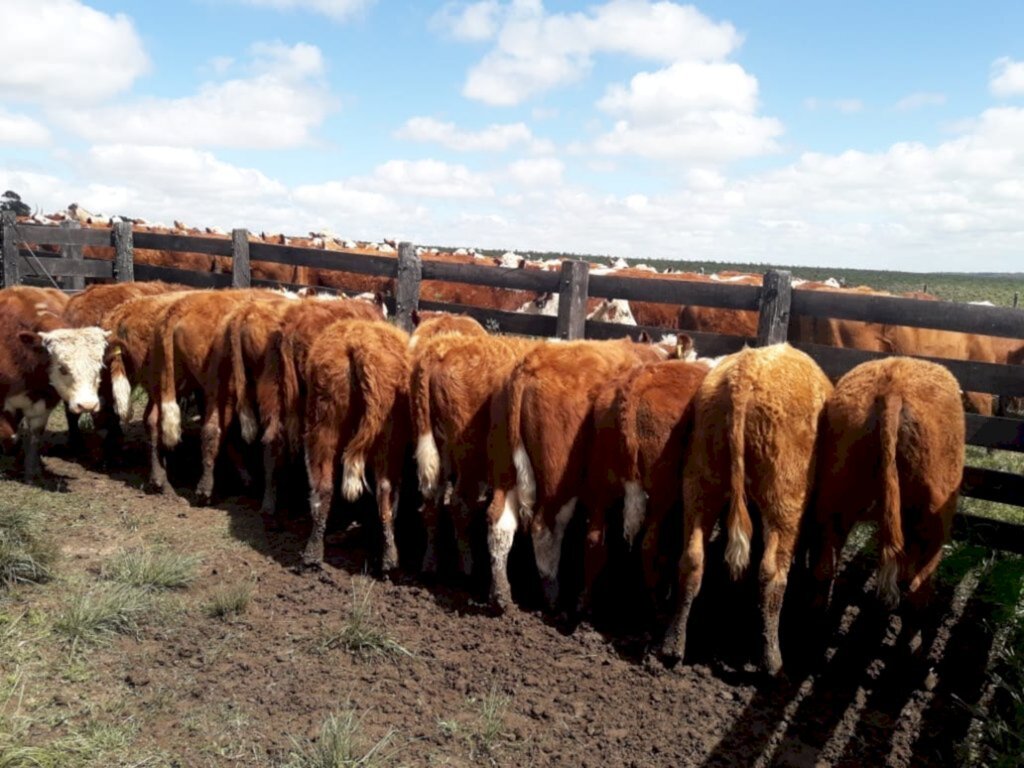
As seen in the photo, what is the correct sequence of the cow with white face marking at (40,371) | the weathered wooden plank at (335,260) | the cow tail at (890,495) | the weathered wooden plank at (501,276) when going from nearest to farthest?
the cow tail at (890,495) → the cow with white face marking at (40,371) → the weathered wooden plank at (501,276) → the weathered wooden plank at (335,260)

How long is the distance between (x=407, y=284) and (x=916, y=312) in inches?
219

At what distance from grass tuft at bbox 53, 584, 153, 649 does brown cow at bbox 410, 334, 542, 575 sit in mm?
1948

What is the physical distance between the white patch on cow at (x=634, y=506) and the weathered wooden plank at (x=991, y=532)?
233 cm

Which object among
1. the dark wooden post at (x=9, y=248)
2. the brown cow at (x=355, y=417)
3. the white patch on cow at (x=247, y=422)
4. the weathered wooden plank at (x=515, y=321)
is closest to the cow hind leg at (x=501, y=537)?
the brown cow at (x=355, y=417)

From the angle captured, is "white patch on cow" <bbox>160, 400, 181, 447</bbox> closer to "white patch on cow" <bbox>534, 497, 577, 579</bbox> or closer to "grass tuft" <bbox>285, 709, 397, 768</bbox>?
"white patch on cow" <bbox>534, 497, 577, 579</bbox>

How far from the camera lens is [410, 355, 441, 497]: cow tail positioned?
19.5ft

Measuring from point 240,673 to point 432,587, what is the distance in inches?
63.1

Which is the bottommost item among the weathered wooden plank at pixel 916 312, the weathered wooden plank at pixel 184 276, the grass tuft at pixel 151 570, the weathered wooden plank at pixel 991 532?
the grass tuft at pixel 151 570

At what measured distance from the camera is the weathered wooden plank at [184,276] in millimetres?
12227

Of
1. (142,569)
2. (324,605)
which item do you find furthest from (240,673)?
(142,569)

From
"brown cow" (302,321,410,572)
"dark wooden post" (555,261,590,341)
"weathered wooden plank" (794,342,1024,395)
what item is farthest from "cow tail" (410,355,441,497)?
"weathered wooden plank" (794,342,1024,395)

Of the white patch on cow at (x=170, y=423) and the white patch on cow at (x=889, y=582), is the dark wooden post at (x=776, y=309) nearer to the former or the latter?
the white patch on cow at (x=889, y=582)

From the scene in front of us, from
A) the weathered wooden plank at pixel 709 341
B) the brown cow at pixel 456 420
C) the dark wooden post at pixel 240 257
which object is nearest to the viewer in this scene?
the brown cow at pixel 456 420

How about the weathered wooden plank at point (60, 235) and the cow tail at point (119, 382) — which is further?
the weathered wooden plank at point (60, 235)
